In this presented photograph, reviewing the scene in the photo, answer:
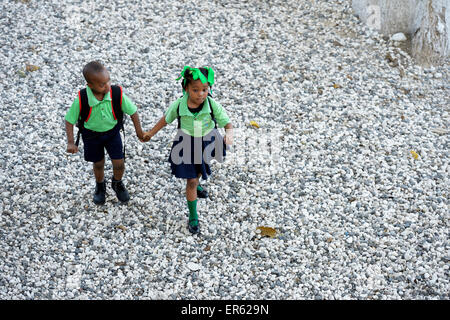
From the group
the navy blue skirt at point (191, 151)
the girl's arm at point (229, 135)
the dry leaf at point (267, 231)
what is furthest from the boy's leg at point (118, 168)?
the dry leaf at point (267, 231)

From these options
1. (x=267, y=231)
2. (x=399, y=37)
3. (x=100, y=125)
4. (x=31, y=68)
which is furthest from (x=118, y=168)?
(x=399, y=37)

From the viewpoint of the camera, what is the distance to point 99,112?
12.4 feet

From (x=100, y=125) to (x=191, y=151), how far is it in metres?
0.72

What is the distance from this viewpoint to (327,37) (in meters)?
6.59

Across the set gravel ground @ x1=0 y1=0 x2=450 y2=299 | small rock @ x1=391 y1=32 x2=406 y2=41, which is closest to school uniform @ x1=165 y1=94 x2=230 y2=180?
gravel ground @ x1=0 y1=0 x2=450 y2=299

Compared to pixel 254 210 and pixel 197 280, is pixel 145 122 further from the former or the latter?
pixel 197 280

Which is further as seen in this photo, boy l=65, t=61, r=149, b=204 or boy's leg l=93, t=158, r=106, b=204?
boy's leg l=93, t=158, r=106, b=204

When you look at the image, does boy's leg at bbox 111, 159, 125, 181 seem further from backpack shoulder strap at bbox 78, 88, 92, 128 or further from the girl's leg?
the girl's leg

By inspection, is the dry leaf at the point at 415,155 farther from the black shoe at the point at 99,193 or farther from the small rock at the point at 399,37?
the black shoe at the point at 99,193

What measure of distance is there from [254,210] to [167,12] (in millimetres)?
3598

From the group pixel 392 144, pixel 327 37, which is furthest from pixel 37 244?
pixel 327 37

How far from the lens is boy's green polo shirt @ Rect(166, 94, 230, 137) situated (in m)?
3.78

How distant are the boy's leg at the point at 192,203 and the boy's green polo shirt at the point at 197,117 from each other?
0.41 meters

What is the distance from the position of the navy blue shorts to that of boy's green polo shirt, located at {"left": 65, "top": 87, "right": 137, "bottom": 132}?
0.18ft
